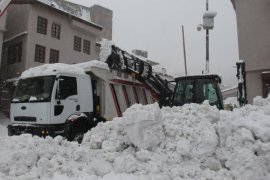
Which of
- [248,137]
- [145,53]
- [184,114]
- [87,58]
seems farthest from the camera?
[145,53]

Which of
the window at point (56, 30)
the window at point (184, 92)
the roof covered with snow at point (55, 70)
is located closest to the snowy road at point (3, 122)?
the roof covered with snow at point (55, 70)

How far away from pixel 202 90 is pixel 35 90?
5.32 m

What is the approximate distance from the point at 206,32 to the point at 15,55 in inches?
571

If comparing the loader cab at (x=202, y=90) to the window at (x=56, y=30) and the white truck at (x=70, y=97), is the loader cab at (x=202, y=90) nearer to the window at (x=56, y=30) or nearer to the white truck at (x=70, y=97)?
the white truck at (x=70, y=97)

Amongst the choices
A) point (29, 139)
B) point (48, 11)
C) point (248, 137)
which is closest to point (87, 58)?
point (48, 11)

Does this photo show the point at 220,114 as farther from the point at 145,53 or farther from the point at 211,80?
the point at 145,53

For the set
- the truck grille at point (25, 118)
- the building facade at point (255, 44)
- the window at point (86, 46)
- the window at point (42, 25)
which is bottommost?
the truck grille at point (25, 118)

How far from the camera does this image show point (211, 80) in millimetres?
9883

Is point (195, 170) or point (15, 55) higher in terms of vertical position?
point (15, 55)

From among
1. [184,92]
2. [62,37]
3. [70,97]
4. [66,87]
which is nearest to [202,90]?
[184,92]

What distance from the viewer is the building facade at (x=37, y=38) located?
72.1ft

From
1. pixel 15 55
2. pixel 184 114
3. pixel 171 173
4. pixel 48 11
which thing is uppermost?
pixel 48 11

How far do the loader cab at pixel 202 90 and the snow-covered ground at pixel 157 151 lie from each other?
2955 millimetres

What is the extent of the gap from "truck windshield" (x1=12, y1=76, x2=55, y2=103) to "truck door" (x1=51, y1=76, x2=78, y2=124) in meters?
0.25
